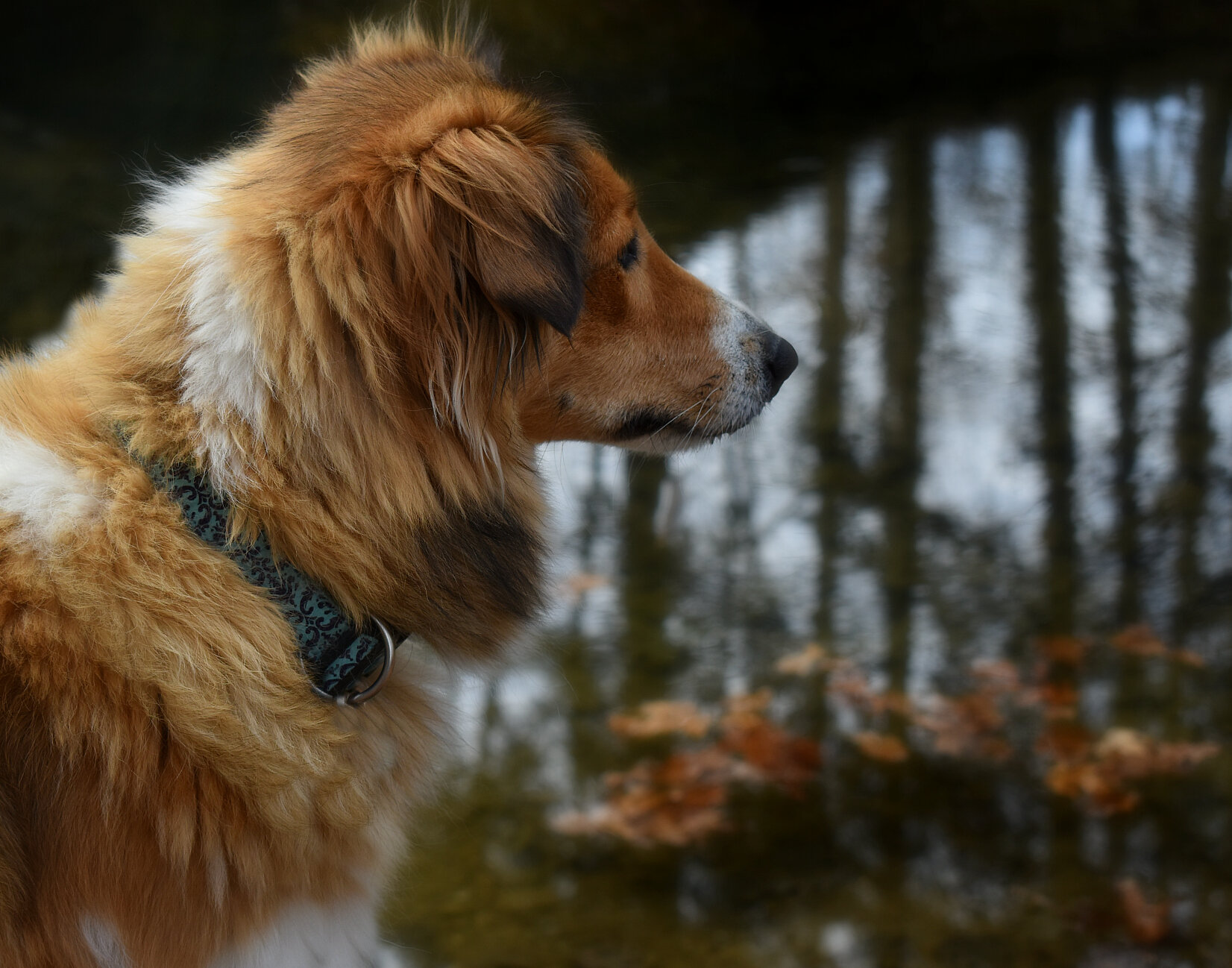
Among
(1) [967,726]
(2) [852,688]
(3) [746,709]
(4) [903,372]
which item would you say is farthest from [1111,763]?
(4) [903,372]

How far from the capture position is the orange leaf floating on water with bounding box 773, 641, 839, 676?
11.8ft

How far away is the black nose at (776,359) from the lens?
7.82 feet

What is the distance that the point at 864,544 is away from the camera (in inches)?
166

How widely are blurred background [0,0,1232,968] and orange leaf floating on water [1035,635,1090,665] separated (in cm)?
2

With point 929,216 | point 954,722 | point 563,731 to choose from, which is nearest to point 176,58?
point 929,216

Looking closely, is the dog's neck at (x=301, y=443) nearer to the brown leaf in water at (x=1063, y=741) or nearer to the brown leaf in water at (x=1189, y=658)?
the brown leaf in water at (x=1063, y=741)

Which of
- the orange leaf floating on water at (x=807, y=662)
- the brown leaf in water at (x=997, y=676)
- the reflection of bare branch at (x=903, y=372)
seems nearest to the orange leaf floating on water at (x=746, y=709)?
the orange leaf floating on water at (x=807, y=662)

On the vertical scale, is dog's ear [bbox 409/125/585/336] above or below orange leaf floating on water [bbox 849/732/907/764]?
above

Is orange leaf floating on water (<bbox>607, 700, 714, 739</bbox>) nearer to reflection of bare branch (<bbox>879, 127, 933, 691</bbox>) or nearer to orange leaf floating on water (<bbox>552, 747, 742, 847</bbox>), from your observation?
orange leaf floating on water (<bbox>552, 747, 742, 847</bbox>)

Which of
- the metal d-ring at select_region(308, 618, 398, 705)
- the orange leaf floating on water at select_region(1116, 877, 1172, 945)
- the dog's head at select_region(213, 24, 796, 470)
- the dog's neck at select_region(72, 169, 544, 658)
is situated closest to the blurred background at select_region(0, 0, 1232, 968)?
the orange leaf floating on water at select_region(1116, 877, 1172, 945)

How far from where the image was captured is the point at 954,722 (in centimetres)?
330

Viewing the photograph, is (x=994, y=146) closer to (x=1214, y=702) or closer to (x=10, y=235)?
(x=1214, y=702)

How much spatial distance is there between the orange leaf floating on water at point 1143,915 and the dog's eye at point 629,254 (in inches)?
78.9

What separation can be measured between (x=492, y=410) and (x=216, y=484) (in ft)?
1.55
